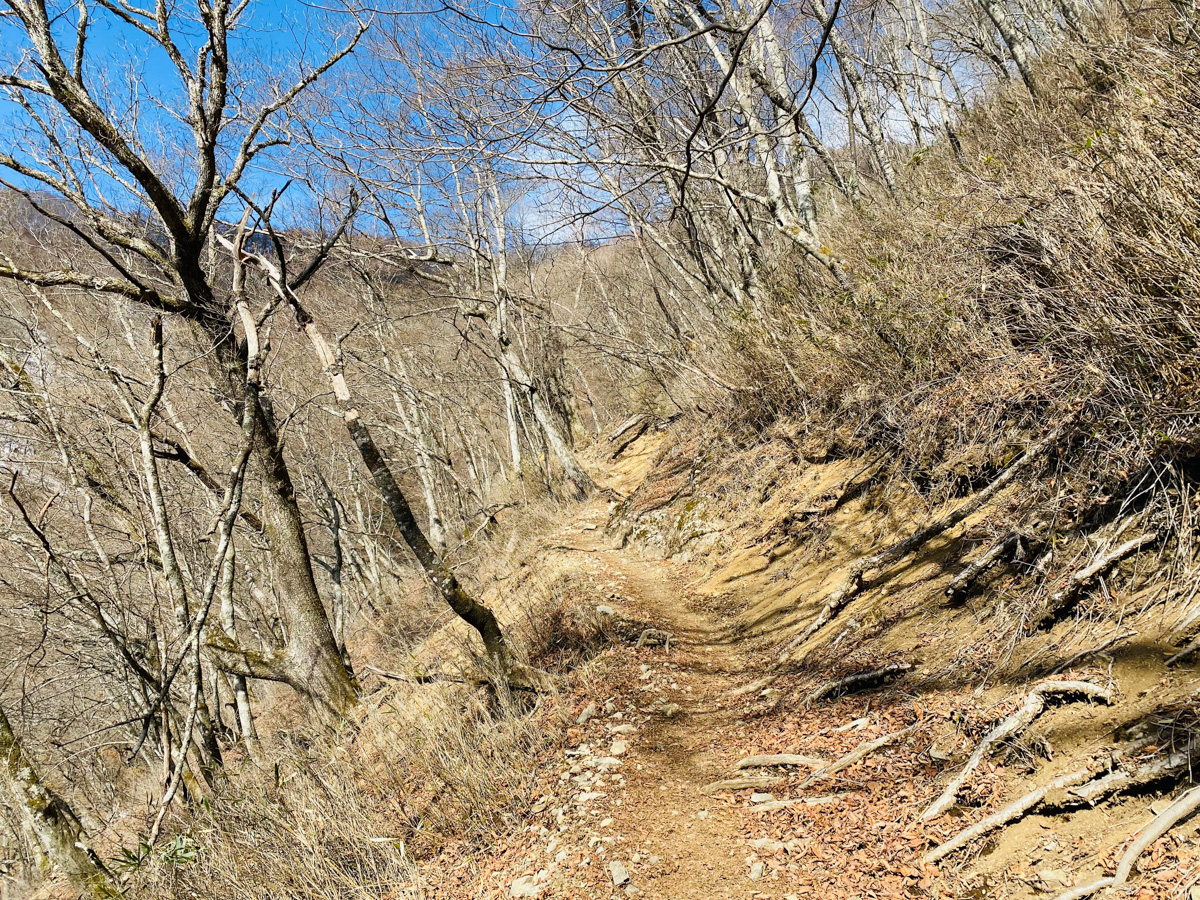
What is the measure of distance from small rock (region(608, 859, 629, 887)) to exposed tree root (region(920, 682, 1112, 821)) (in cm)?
136

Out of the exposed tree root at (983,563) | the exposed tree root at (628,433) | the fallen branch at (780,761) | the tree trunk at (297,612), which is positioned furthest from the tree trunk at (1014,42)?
the exposed tree root at (628,433)

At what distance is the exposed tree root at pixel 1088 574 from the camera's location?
2.94 meters

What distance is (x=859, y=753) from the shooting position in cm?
339

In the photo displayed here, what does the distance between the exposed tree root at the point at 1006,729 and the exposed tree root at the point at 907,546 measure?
1.72m

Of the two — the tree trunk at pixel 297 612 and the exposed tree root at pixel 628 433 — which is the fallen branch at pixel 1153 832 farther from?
the exposed tree root at pixel 628 433

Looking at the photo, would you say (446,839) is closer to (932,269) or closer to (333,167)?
(932,269)

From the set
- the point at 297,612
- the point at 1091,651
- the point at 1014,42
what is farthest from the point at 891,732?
the point at 1014,42

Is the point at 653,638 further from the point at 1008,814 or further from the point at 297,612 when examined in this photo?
the point at 1008,814

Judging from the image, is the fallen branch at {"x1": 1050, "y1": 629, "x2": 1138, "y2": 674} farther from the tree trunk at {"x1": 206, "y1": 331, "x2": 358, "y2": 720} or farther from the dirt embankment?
the tree trunk at {"x1": 206, "y1": 331, "x2": 358, "y2": 720}

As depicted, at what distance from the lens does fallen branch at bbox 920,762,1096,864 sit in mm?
2373

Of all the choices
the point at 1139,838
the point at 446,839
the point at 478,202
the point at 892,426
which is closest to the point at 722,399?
the point at 892,426

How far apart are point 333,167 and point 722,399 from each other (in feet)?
21.8

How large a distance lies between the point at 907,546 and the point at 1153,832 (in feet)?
9.56

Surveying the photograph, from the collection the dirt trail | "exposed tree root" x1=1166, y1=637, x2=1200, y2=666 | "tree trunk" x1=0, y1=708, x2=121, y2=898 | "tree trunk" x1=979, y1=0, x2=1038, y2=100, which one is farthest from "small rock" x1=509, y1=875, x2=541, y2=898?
"tree trunk" x1=979, y1=0, x2=1038, y2=100
